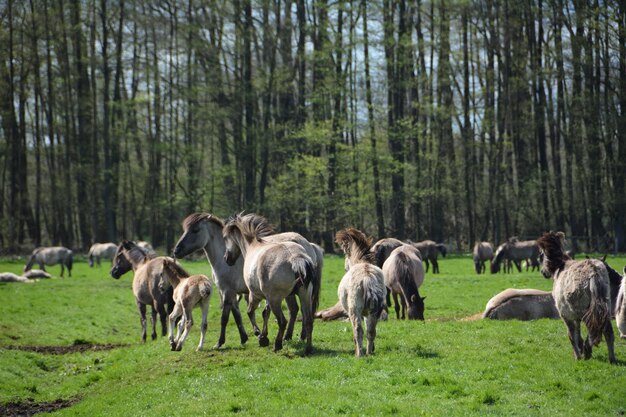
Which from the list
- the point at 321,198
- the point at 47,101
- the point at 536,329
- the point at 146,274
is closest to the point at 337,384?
the point at 536,329

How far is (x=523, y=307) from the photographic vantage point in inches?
644

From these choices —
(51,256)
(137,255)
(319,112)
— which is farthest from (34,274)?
(319,112)

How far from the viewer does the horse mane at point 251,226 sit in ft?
45.6

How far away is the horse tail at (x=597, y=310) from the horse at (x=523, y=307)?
5830 millimetres

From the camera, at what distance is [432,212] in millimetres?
52562

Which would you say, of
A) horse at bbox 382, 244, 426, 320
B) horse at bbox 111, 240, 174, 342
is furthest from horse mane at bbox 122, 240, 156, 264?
horse at bbox 382, 244, 426, 320

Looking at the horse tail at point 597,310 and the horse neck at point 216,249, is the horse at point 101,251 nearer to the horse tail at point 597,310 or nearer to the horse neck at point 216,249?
the horse neck at point 216,249

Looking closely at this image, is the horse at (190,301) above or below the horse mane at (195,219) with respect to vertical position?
below

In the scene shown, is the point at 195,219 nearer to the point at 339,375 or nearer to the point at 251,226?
the point at 251,226

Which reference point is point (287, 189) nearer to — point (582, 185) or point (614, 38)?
point (582, 185)

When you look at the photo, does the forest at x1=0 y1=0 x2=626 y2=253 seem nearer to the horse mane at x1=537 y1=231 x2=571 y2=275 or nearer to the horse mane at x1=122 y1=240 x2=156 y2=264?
the horse mane at x1=122 y1=240 x2=156 y2=264

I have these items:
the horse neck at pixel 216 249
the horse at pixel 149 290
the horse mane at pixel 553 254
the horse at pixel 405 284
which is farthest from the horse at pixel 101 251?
the horse mane at pixel 553 254

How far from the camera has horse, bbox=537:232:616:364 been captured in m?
10.3

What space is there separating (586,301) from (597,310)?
313 mm
